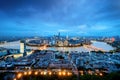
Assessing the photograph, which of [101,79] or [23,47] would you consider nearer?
[101,79]

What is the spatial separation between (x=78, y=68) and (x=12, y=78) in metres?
2.96

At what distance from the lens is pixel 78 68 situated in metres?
7.03

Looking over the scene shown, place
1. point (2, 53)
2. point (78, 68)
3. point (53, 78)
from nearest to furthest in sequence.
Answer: point (53, 78), point (78, 68), point (2, 53)

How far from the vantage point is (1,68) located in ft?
23.5

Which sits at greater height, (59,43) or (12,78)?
(59,43)

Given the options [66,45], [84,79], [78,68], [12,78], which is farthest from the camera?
[66,45]

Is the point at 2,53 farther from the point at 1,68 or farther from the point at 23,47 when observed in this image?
the point at 1,68

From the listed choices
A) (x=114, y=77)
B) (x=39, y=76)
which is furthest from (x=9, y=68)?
(x=114, y=77)

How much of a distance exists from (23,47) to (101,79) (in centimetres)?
841

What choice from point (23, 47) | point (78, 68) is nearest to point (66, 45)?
point (23, 47)

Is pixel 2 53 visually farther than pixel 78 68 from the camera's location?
Yes

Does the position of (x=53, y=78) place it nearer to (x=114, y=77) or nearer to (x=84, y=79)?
(x=84, y=79)

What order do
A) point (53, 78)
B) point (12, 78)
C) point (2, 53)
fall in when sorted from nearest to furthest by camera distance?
point (53, 78)
point (12, 78)
point (2, 53)

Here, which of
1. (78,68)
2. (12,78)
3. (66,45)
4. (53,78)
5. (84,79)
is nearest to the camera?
(84,79)
